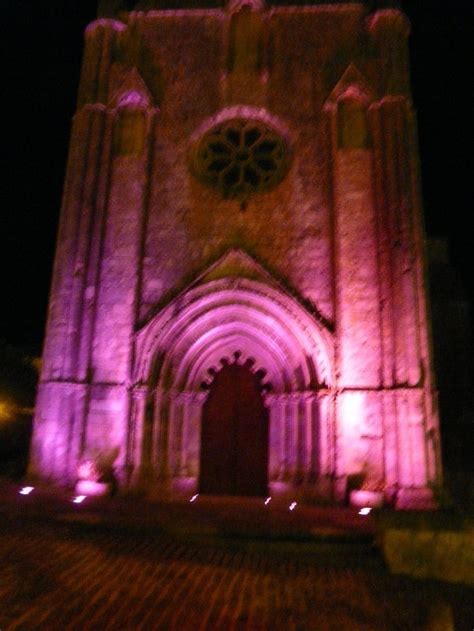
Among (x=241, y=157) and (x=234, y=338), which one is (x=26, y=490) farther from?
(x=241, y=157)

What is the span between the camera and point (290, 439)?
33.9 ft

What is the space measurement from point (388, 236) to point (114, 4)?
850cm

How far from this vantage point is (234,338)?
36.1 ft

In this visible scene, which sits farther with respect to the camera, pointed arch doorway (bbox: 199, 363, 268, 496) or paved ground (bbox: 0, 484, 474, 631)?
pointed arch doorway (bbox: 199, 363, 268, 496)

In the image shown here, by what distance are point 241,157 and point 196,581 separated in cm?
924

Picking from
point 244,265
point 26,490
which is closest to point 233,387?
point 244,265

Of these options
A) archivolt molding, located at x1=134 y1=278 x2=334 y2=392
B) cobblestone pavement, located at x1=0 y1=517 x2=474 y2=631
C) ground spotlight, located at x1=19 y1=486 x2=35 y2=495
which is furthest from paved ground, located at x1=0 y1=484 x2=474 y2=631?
archivolt molding, located at x1=134 y1=278 x2=334 y2=392

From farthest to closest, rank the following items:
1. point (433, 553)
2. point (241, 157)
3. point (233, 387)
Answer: point (241, 157) < point (233, 387) < point (433, 553)

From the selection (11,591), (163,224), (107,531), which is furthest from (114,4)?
(11,591)

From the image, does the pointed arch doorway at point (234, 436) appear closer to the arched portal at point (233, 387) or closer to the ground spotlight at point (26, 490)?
the arched portal at point (233, 387)

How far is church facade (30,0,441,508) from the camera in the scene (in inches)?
397

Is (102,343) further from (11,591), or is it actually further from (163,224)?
(11,591)

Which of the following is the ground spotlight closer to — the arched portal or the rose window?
the arched portal

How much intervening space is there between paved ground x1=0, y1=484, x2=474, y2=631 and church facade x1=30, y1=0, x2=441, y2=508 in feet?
8.91
